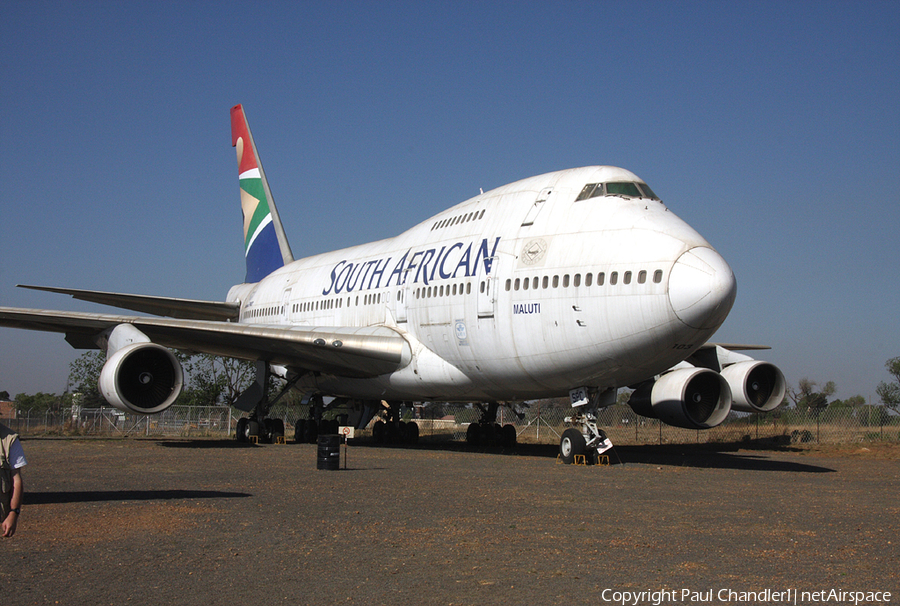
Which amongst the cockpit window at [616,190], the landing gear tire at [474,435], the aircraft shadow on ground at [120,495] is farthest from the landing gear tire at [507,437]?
the aircraft shadow on ground at [120,495]

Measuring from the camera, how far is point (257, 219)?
2919 centimetres

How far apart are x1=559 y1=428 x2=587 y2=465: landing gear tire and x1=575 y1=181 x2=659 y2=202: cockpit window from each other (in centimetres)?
419

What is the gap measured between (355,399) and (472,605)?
17929 mm

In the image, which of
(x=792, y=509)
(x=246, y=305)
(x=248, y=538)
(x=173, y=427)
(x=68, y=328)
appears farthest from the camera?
(x=173, y=427)

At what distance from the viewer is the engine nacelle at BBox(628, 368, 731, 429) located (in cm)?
1534

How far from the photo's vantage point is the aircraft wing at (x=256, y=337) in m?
17.1

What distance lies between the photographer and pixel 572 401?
1417 centimetres

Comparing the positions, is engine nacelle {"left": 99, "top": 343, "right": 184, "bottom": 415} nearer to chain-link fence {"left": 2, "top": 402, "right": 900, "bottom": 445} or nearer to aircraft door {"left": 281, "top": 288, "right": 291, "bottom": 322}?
aircraft door {"left": 281, "top": 288, "right": 291, "bottom": 322}

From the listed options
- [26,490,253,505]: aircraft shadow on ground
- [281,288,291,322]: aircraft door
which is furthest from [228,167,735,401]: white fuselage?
[26,490,253,505]: aircraft shadow on ground

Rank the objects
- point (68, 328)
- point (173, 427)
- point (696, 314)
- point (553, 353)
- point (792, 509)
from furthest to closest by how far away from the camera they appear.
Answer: point (173, 427)
point (68, 328)
point (553, 353)
point (696, 314)
point (792, 509)

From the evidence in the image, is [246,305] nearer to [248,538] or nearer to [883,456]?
[883,456]

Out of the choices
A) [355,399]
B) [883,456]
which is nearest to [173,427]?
[355,399]

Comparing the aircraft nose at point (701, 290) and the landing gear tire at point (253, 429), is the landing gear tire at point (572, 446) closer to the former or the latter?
the aircraft nose at point (701, 290)

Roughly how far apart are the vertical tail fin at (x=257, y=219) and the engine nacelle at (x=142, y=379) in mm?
11442
